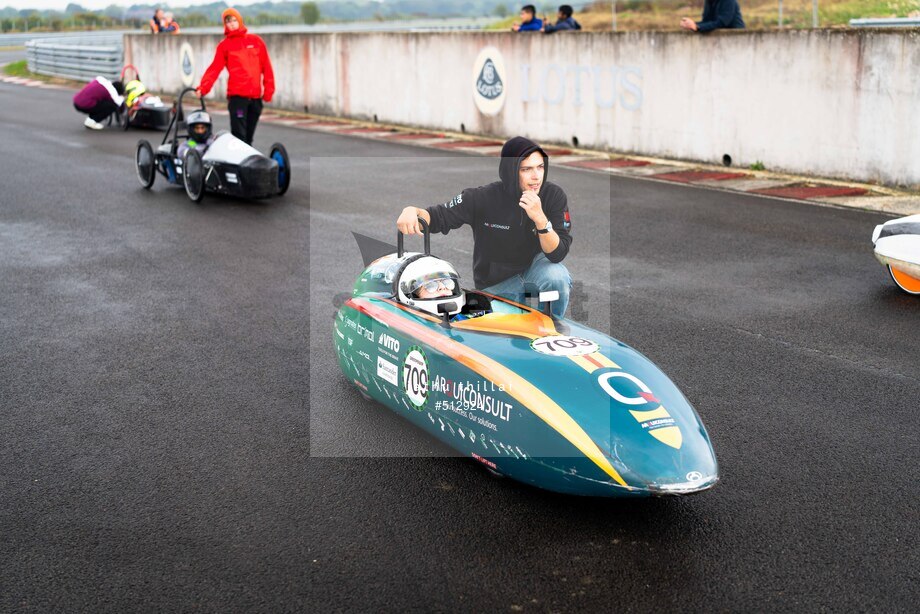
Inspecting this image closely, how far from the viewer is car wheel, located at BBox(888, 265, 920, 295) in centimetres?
741

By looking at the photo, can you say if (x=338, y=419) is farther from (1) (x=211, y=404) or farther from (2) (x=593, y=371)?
(2) (x=593, y=371)

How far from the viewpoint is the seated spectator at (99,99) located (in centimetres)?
1781

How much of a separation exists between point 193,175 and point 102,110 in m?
7.81

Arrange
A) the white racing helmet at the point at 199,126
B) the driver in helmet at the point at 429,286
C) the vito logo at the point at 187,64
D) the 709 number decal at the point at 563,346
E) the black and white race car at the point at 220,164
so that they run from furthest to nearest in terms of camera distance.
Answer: the vito logo at the point at 187,64
the white racing helmet at the point at 199,126
the black and white race car at the point at 220,164
the driver in helmet at the point at 429,286
the 709 number decal at the point at 563,346

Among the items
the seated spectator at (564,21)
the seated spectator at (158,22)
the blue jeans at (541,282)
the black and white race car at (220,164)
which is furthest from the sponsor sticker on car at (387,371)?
the seated spectator at (158,22)

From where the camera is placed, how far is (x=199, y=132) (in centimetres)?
1133

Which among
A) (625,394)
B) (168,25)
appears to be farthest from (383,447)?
(168,25)

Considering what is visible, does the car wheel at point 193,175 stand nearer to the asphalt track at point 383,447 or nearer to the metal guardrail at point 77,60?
the asphalt track at point 383,447

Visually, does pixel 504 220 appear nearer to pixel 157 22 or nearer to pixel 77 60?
pixel 157 22

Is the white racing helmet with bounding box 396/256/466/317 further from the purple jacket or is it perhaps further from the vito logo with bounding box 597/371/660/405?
the purple jacket

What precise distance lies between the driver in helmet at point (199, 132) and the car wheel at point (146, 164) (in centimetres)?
81

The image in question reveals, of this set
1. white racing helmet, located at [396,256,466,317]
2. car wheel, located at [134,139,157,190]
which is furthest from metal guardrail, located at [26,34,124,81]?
white racing helmet, located at [396,256,466,317]

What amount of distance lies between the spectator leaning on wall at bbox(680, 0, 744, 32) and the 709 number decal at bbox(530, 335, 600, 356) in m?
9.46

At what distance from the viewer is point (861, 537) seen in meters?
4.05
